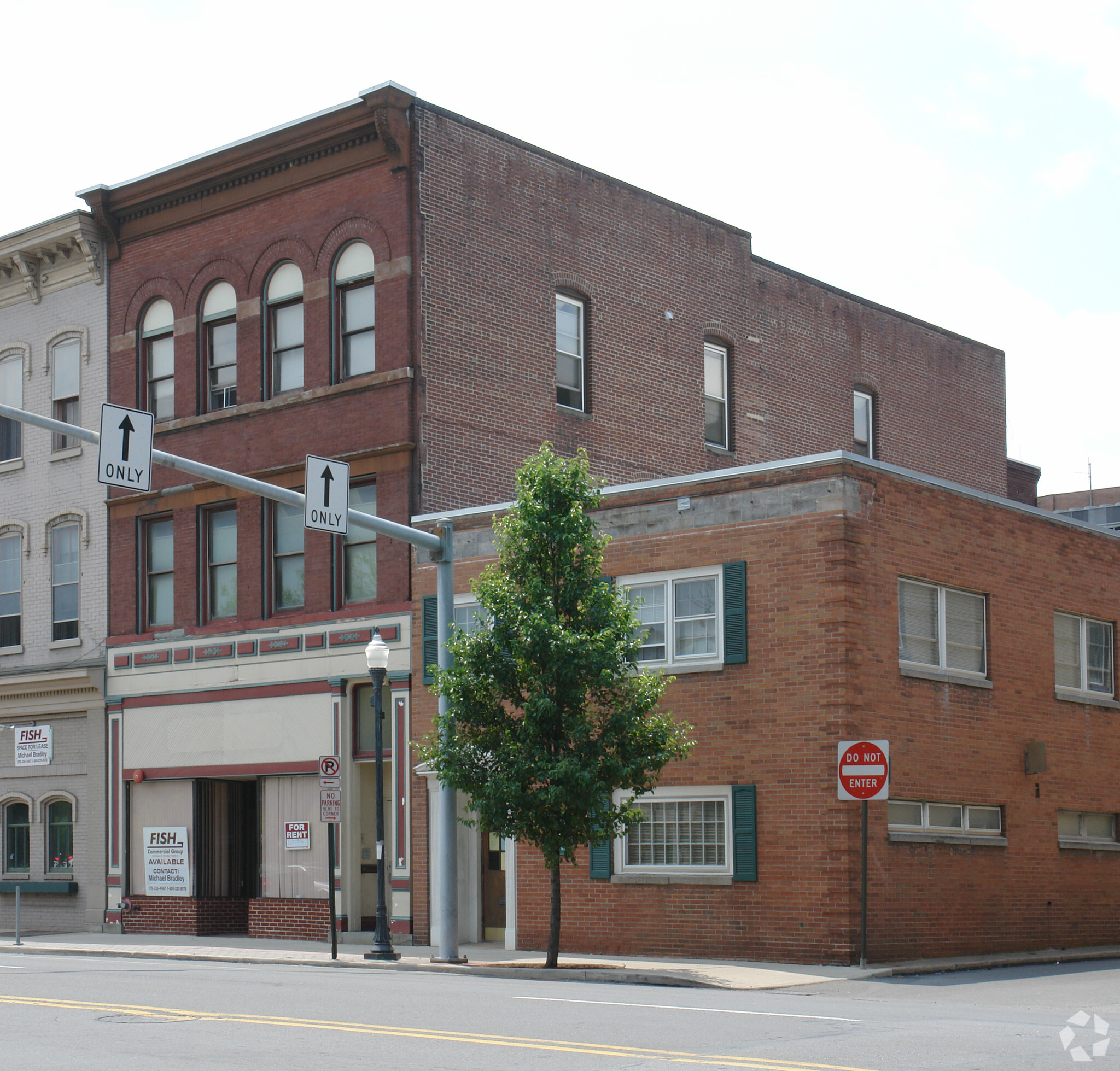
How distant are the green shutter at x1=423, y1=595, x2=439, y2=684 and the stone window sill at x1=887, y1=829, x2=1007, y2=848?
7.55 m

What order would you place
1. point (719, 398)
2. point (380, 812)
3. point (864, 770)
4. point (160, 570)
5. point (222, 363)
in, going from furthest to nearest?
point (719, 398)
point (160, 570)
point (222, 363)
point (380, 812)
point (864, 770)

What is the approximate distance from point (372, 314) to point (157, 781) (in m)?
9.15

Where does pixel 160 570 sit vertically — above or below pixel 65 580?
above

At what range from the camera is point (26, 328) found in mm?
31906

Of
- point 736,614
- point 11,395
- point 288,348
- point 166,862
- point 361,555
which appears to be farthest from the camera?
point 11,395

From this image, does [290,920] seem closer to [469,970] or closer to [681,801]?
[469,970]

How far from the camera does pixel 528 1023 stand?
12445 millimetres

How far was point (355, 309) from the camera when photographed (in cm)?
2672

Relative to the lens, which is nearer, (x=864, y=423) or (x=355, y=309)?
(x=355, y=309)

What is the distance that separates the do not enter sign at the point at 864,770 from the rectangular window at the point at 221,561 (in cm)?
1260

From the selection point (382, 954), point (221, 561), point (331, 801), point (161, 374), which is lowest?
point (382, 954)

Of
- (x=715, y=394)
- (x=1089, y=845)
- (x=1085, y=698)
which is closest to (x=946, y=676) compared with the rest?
(x=1085, y=698)

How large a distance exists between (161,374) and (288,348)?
3.31 m

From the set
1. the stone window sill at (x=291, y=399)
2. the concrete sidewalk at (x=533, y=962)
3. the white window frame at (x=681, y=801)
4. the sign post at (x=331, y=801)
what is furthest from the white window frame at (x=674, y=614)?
the stone window sill at (x=291, y=399)
